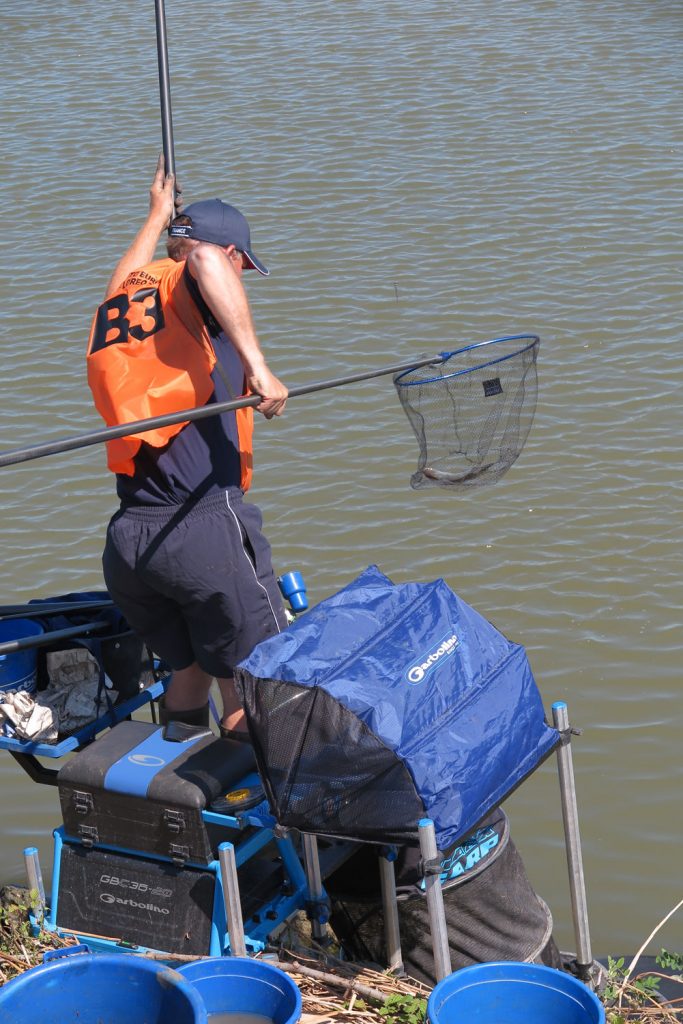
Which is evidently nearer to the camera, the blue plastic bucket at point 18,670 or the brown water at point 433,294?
the blue plastic bucket at point 18,670

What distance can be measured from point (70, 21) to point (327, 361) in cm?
1098

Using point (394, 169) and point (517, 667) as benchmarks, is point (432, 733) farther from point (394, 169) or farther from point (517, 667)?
point (394, 169)

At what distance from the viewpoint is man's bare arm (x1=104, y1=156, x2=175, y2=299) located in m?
4.51

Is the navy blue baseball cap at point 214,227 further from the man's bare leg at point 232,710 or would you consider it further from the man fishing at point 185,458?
the man's bare leg at point 232,710

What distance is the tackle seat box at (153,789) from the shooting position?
3.84 meters

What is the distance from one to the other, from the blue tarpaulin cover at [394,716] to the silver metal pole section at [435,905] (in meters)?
0.08

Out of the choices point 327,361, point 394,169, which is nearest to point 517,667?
point 327,361

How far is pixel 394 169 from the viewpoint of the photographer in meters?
12.4

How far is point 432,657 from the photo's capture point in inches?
142

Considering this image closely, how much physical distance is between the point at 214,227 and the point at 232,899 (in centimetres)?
182

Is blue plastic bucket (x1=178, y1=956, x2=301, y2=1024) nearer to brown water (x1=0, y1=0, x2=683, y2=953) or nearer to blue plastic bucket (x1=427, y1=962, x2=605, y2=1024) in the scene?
blue plastic bucket (x1=427, y1=962, x2=605, y2=1024)

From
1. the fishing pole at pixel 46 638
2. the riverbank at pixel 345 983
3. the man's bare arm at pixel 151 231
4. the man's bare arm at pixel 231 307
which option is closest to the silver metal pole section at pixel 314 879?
the riverbank at pixel 345 983

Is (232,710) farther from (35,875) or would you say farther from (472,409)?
(472,409)

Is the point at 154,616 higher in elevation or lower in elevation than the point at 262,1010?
higher
